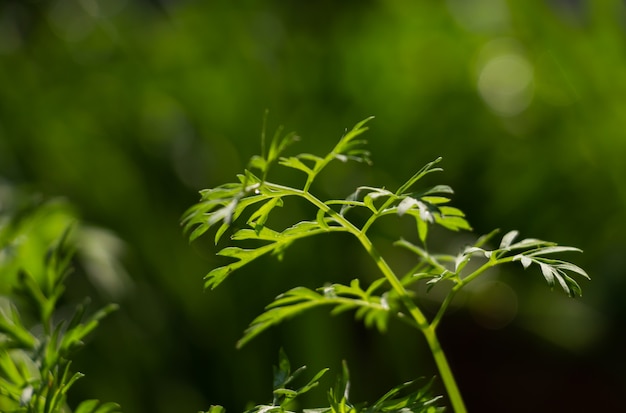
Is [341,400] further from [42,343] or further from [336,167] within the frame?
[336,167]

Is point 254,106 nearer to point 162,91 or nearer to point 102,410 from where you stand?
point 162,91

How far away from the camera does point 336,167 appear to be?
1140 mm

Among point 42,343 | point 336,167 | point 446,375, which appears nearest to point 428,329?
point 446,375

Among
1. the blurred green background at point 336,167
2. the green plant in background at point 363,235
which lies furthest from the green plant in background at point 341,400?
the blurred green background at point 336,167

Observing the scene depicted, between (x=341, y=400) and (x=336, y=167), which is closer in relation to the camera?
(x=341, y=400)

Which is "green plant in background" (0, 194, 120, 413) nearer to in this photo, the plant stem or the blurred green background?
the plant stem

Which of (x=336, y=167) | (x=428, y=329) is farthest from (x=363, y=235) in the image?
(x=336, y=167)

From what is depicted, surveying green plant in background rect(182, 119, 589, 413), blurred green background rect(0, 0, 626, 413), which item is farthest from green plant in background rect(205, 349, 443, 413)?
blurred green background rect(0, 0, 626, 413)

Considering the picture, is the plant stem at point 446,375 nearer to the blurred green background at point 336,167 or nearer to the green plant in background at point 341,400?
the green plant in background at point 341,400

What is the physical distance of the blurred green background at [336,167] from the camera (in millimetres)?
1038

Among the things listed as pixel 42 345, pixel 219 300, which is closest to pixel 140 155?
pixel 219 300

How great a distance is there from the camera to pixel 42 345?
263mm

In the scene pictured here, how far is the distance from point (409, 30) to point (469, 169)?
323 millimetres

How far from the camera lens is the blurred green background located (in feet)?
3.41
